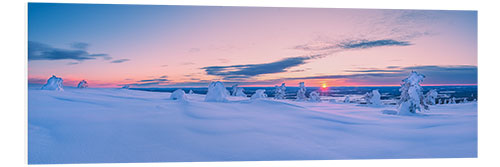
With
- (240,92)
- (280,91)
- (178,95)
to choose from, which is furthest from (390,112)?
(178,95)

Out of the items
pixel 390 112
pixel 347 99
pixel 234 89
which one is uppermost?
pixel 234 89

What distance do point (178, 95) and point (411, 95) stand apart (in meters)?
5.41

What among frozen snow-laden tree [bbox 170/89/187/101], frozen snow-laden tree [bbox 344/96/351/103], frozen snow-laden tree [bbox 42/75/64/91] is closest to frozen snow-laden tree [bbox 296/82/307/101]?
frozen snow-laden tree [bbox 344/96/351/103]

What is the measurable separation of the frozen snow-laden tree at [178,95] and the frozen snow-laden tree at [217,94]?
1.77 ft

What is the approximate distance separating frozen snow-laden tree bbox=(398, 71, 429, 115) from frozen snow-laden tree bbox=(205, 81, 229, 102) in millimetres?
4166

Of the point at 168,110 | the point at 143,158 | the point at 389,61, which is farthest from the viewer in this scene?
the point at 389,61

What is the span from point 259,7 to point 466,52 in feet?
16.8

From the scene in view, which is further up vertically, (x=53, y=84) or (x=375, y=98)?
(x=53, y=84)

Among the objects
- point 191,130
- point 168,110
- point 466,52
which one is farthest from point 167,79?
point 466,52

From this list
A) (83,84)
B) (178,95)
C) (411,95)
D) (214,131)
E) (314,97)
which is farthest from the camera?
(314,97)

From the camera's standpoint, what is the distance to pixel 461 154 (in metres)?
6.96

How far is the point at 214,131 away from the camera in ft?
21.7

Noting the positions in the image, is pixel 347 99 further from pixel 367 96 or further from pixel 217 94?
pixel 217 94

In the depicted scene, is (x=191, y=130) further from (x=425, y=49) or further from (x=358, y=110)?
(x=425, y=49)
